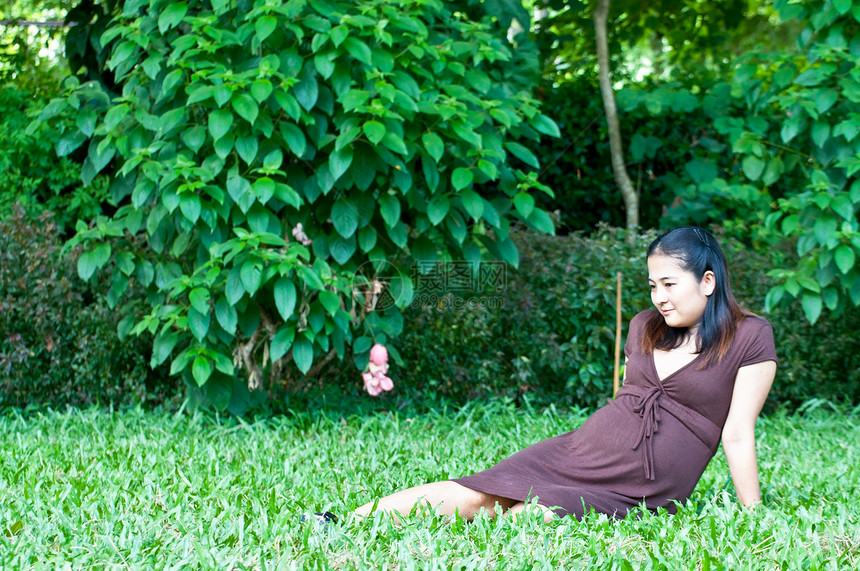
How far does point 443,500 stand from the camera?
258cm

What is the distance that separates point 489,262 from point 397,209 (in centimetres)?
109

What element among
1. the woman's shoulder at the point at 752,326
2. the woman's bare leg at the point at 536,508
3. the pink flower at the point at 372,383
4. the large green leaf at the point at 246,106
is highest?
the large green leaf at the point at 246,106

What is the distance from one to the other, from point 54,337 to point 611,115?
172 inches

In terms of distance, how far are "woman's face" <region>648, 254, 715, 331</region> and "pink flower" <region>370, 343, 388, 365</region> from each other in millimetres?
1854

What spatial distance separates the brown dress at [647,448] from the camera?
255 centimetres

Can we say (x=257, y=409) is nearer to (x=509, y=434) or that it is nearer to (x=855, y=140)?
(x=509, y=434)

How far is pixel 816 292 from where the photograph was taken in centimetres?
446

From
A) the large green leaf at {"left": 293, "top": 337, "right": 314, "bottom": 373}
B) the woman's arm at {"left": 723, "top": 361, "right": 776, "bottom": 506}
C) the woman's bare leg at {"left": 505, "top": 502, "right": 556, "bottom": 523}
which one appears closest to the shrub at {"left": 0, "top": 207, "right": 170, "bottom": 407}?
the large green leaf at {"left": 293, "top": 337, "right": 314, "bottom": 373}

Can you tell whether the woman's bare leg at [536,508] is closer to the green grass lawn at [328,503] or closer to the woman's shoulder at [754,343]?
the green grass lawn at [328,503]

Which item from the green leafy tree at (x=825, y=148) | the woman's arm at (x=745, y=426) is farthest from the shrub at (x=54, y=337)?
the green leafy tree at (x=825, y=148)

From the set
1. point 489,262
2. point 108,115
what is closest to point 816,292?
point 489,262

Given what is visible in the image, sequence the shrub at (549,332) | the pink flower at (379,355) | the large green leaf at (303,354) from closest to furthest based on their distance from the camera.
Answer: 1. the large green leaf at (303,354)
2. the pink flower at (379,355)
3. the shrub at (549,332)

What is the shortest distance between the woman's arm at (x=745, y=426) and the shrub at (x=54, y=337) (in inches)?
131

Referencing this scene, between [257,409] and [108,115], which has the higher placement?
[108,115]
